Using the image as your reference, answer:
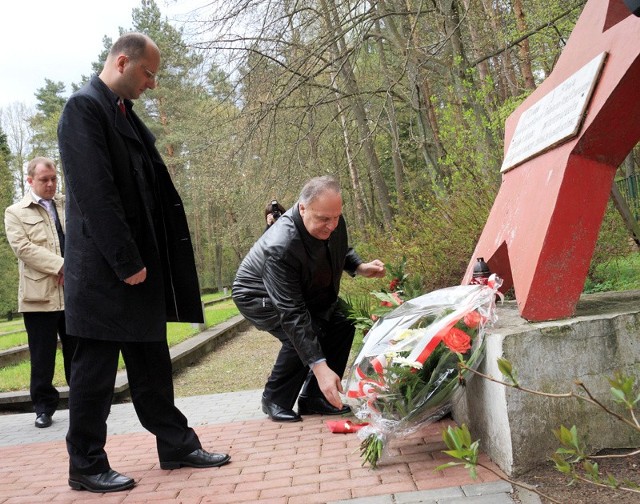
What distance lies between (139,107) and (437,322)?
31044 millimetres

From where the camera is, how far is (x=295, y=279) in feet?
13.0

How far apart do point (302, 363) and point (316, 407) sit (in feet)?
1.31

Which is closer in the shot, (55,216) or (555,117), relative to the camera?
(555,117)

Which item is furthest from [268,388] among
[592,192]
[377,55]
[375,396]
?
[377,55]

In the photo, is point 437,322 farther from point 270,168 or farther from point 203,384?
point 270,168

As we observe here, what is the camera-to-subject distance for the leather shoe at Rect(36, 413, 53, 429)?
495 cm

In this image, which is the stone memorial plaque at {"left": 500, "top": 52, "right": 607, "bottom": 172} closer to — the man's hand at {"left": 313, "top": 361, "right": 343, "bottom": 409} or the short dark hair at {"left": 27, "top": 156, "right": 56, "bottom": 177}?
the man's hand at {"left": 313, "top": 361, "right": 343, "bottom": 409}

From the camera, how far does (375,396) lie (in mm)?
3105

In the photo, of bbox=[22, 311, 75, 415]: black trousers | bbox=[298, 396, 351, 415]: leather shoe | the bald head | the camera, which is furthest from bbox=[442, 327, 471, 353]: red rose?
the camera

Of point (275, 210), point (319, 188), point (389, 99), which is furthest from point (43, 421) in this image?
point (389, 99)

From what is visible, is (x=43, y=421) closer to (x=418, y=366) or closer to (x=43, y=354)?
(x=43, y=354)

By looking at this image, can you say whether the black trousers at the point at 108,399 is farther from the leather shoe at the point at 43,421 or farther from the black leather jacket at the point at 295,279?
the leather shoe at the point at 43,421

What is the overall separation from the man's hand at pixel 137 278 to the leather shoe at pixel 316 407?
5.91 ft

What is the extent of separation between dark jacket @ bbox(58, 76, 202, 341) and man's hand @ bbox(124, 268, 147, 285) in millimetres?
24
